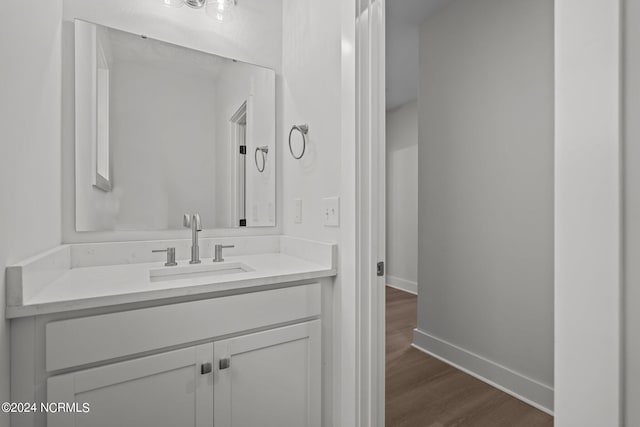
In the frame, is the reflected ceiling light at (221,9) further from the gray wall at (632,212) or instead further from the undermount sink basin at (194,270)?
the gray wall at (632,212)

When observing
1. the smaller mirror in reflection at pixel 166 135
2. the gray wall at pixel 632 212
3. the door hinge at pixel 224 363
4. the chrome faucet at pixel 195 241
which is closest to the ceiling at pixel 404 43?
the smaller mirror in reflection at pixel 166 135

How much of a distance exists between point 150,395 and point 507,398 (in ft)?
6.05

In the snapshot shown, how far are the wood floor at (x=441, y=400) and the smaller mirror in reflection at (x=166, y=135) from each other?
1.28 meters

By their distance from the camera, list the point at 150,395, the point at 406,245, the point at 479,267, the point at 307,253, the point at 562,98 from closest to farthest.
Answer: the point at 562,98 → the point at 150,395 → the point at 307,253 → the point at 479,267 → the point at 406,245

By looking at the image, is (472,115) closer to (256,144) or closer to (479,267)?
(479,267)

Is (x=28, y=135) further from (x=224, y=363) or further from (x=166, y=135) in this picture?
(x=224, y=363)

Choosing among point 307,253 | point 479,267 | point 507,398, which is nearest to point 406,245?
point 479,267

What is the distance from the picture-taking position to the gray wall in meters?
0.47

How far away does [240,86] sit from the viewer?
67.0 inches

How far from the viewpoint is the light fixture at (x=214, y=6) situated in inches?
61.0

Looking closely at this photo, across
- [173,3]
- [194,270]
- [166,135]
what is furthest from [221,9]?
[194,270]

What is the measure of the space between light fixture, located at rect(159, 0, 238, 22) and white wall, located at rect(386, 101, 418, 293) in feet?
9.71

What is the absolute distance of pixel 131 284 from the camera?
1.04 m

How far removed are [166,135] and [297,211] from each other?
2.41ft
